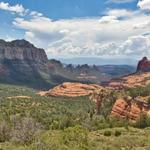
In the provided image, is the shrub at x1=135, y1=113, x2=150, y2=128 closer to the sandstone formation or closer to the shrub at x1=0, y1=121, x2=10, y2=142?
the sandstone formation

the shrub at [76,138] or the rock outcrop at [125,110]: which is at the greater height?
the shrub at [76,138]

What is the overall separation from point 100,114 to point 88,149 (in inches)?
4943

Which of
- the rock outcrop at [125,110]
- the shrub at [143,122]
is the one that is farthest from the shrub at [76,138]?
the rock outcrop at [125,110]

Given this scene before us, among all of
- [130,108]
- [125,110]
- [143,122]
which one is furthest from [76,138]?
[130,108]

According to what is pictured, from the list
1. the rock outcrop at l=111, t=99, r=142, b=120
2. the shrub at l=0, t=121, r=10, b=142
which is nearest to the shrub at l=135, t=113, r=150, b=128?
the rock outcrop at l=111, t=99, r=142, b=120

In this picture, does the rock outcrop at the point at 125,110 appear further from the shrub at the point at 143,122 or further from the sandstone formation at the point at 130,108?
the shrub at the point at 143,122

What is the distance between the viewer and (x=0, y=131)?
351 feet

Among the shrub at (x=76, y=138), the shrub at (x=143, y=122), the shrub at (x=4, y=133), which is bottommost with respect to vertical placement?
the shrub at (x=143, y=122)

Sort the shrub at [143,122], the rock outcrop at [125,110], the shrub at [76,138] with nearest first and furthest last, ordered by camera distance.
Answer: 1. the shrub at [76,138]
2. the shrub at [143,122]
3. the rock outcrop at [125,110]

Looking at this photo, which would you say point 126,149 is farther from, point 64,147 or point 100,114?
point 100,114

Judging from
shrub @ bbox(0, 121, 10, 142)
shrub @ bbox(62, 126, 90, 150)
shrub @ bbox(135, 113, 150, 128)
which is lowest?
shrub @ bbox(135, 113, 150, 128)

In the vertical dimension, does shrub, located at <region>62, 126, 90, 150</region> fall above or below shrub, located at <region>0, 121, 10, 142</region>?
above

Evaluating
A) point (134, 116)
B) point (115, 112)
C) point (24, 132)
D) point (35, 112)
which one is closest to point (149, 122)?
point (134, 116)

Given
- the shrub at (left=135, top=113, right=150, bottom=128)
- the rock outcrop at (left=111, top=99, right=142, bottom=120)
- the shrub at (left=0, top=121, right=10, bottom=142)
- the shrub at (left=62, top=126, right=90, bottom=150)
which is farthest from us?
the rock outcrop at (left=111, top=99, right=142, bottom=120)
